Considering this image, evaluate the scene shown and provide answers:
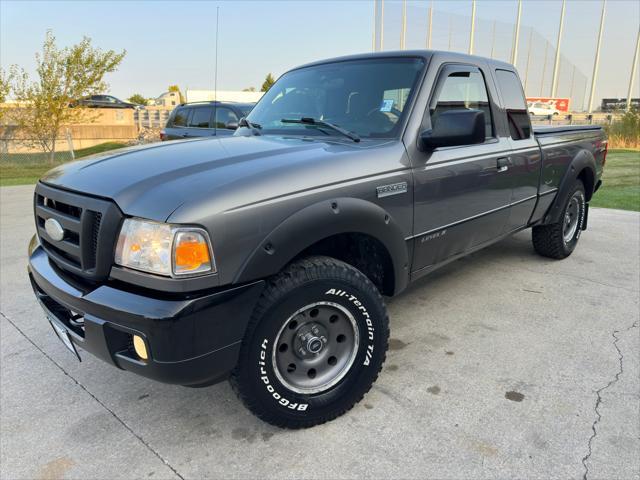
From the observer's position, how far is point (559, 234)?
4867mm

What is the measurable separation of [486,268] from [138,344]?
12.4ft

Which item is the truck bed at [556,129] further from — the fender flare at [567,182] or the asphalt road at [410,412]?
the asphalt road at [410,412]

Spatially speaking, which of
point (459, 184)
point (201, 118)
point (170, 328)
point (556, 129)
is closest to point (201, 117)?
point (201, 118)

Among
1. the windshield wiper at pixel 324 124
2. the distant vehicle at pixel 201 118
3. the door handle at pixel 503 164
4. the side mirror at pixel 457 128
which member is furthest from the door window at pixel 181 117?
the side mirror at pixel 457 128

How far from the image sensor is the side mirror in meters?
2.72

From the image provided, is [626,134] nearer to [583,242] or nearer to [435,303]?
[583,242]

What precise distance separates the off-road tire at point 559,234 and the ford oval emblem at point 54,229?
14.1ft

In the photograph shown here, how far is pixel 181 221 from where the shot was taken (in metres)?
1.88

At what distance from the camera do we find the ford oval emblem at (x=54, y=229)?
7.52ft

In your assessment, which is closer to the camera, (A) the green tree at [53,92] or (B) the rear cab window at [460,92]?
(B) the rear cab window at [460,92]

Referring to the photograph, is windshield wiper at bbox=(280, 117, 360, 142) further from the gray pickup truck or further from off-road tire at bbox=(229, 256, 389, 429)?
off-road tire at bbox=(229, 256, 389, 429)

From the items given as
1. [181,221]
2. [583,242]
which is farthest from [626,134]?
[181,221]

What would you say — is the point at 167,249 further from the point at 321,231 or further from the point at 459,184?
the point at 459,184

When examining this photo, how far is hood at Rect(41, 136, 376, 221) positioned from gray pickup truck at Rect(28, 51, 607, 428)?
1 centimetres
